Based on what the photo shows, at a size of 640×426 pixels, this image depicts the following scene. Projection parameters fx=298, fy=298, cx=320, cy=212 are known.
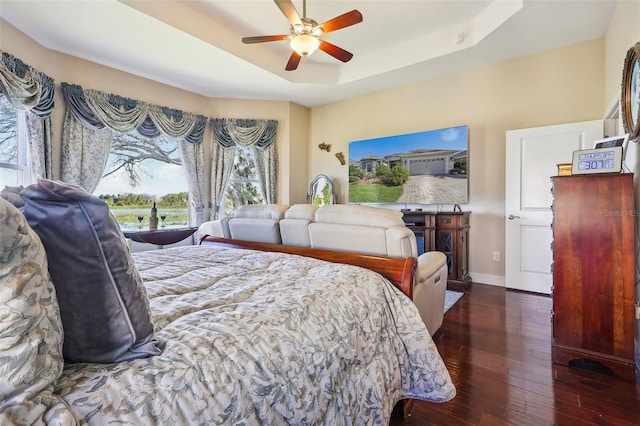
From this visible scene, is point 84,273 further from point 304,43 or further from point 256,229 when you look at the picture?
point 304,43

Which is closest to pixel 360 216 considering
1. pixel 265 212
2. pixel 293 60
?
pixel 265 212

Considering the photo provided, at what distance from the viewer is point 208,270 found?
58.7 inches

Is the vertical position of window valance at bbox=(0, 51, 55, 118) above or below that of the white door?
above

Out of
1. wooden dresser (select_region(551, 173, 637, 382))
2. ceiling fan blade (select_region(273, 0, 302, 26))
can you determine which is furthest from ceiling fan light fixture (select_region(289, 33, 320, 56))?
wooden dresser (select_region(551, 173, 637, 382))

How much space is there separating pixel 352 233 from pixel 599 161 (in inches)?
67.5

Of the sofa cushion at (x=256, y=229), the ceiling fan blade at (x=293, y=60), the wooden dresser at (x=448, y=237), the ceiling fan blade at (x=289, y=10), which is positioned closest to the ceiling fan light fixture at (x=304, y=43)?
the ceiling fan blade at (x=289, y=10)

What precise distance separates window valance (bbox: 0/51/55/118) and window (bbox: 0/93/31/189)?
15 centimetres

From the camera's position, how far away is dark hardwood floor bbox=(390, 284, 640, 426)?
149cm

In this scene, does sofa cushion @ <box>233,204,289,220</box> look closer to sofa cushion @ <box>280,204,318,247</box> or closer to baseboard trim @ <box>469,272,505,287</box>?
sofa cushion @ <box>280,204,318,247</box>

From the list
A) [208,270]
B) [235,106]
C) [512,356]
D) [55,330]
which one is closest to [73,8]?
[235,106]

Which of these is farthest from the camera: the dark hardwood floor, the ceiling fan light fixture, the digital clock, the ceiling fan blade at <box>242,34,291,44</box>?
the ceiling fan blade at <box>242,34,291,44</box>

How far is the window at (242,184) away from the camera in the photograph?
5.22 m

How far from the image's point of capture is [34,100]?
296cm

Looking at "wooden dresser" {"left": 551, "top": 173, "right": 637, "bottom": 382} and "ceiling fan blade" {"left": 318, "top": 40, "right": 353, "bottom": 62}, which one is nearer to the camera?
"wooden dresser" {"left": 551, "top": 173, "right": 637, "bottom": 382}
